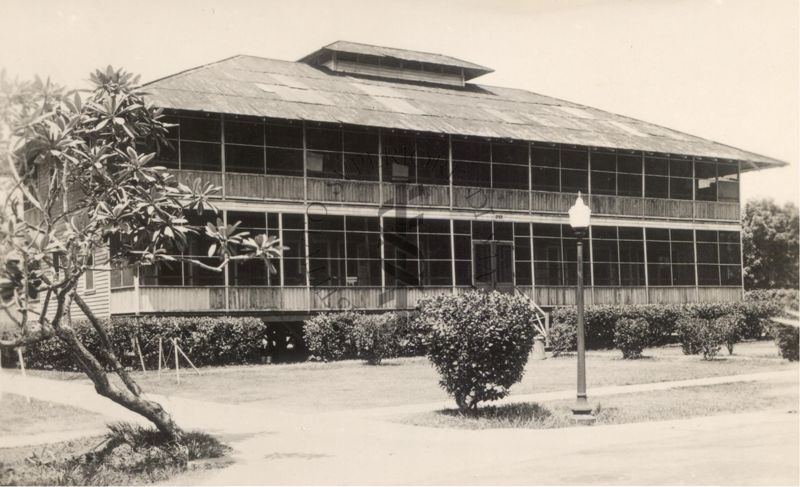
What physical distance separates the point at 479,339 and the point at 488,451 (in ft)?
10.4

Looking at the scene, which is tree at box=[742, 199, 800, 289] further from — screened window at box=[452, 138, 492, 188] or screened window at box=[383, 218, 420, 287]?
screened window at box=[383, 218, 420, 287]

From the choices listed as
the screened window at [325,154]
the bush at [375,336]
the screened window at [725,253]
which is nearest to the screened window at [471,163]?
the screened window at [325,154]

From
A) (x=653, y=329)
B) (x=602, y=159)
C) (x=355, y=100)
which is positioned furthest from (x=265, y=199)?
(x=602, y=159)

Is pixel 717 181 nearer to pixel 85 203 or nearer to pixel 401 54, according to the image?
pixel 401 54

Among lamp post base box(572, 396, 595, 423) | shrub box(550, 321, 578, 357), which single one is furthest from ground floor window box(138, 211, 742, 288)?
lamp post base box(572, 396, 595, 423)

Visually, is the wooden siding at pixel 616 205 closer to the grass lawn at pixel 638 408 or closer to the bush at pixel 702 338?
the bush at pixel 702 338

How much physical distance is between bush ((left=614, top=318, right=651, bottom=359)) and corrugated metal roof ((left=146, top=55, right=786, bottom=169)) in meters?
8.86

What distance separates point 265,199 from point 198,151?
10.7ft

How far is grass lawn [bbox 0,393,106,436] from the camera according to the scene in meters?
13.7

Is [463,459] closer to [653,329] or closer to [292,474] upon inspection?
[292,474]

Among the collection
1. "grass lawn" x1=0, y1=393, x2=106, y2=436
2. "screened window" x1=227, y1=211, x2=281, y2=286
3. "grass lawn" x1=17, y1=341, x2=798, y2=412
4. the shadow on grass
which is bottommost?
"grass lawn" x1=17, y1=341, x2=798, y2=412

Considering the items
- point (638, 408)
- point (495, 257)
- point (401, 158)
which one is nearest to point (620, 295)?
point (495, 257)

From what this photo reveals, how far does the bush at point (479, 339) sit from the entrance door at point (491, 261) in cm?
1869

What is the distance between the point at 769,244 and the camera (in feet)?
178
